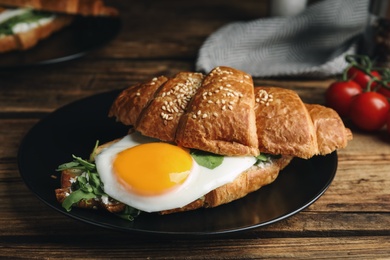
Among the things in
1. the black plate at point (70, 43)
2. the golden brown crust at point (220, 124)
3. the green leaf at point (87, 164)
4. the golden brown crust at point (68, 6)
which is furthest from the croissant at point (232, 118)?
the golden brown crust at point (68, 6)

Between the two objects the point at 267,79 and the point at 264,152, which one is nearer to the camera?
the point at 264,152

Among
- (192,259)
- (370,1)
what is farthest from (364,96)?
(192,259)

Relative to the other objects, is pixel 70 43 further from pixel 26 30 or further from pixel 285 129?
pixel 285 129

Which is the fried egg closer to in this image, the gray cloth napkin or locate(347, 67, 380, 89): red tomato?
locate(347, 67, 380, 89): red tomato

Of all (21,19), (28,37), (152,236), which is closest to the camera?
(152,236)

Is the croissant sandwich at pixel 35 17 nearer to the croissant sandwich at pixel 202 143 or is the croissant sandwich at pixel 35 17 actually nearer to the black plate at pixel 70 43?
the black plate at pixel 70 43

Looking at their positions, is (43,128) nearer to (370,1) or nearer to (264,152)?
(264,152)

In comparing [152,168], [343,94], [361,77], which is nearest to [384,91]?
[361,77]
